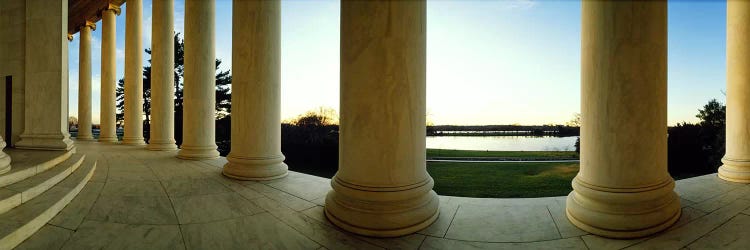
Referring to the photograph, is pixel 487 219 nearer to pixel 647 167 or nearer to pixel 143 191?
pixel 647 167

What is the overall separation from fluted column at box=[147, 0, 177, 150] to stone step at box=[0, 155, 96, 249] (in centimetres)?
8455

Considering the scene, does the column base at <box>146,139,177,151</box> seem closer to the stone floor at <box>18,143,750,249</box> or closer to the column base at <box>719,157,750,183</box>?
the stone floor at <box>18,143,750,249</box>

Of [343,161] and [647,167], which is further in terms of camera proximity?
[343,161]

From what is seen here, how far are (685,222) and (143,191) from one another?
91.8 m

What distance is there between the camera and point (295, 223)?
53.4m

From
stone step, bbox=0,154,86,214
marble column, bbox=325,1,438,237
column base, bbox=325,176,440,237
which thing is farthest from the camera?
stone step, bbox=0,154,86,214

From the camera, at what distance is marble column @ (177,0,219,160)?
11219 cm

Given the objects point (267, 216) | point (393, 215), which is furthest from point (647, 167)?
point (267, 216)

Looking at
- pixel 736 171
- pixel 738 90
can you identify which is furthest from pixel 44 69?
pixel 736 171

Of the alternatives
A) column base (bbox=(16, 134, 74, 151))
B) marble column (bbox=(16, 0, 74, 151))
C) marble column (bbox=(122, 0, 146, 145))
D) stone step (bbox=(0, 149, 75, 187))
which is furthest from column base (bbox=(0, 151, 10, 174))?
marble column (bbox=(122, 0, 146, 145))

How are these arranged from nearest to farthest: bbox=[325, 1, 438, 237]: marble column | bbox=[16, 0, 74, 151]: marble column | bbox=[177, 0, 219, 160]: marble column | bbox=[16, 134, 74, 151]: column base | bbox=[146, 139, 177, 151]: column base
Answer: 1. bbox=[325, 1, 438, 237]: marble column
2. bbox=[16, 134, 74, 151]: column base
3. bbox=[177, 0, 219, 160]: marble column
4. bbox=[16, 0, 74, 151]: marble column
5. bbox=[146, 139, 177, 151]: column base

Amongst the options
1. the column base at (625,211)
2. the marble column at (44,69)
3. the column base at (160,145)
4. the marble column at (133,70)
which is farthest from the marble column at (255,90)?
the marble column at (133,70)

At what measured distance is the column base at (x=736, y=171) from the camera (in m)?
78.1

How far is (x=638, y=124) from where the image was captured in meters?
49.8
